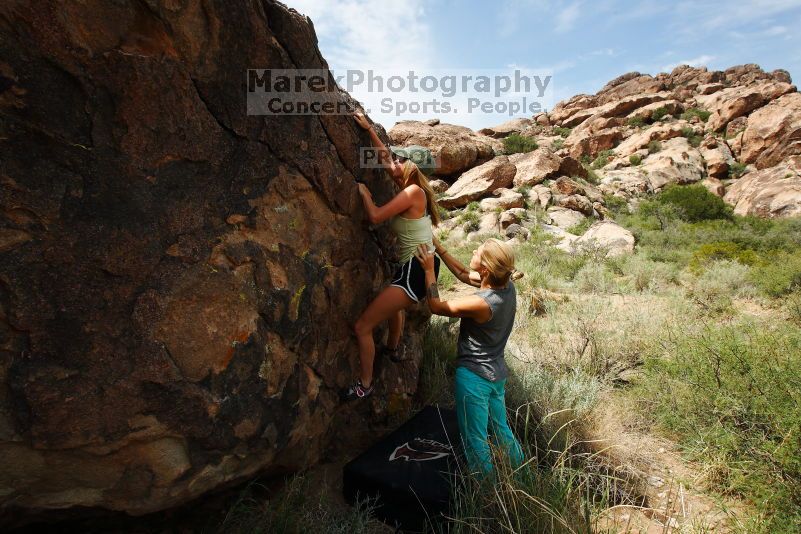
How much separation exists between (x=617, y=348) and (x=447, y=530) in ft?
10.0

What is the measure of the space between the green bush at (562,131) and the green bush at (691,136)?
29.6 ft

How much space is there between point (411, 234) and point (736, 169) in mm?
24231

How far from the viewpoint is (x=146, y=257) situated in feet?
5.60

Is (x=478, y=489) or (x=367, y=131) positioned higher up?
(x=367, y=131)

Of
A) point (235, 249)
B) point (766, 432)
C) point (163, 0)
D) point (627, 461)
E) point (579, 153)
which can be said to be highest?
point (579, 153)

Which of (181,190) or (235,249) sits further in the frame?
(235,249)

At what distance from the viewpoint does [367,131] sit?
294 cm

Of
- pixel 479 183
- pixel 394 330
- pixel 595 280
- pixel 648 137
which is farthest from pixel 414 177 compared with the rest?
pixel 648 137

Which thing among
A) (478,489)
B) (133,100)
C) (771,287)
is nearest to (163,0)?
(133,100)

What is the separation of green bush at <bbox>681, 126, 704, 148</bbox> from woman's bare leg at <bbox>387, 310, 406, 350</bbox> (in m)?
27.1

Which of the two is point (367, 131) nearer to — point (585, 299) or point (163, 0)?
point (163, 0)

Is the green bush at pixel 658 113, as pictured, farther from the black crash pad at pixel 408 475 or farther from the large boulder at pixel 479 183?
the black crash pad at pixel 408 475

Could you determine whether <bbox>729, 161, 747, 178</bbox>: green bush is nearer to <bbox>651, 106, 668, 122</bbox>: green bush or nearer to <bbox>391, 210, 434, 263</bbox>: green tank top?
<bbox>651, 106, 668, 122</bbox>: green bush

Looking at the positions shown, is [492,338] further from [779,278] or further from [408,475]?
[779,278]
